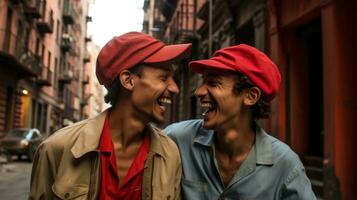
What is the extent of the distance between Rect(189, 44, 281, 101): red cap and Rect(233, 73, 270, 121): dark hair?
33 millimetres

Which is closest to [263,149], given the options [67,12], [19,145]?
[19,145]

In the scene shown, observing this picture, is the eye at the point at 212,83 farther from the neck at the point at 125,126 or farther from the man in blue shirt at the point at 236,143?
the neck at the point at 125,126

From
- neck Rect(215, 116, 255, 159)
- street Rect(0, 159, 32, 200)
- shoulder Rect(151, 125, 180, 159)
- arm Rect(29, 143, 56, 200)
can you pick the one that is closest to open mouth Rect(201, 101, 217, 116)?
neck Rect(215, 116, 255, 159)

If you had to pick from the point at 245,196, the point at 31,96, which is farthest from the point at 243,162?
the point at 31,96

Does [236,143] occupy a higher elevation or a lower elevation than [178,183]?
higher

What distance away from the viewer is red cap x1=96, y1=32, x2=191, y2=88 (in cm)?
253

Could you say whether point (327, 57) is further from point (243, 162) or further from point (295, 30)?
point (243, 162)

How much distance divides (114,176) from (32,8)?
3146cm

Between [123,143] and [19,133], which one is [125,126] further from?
[19,133]

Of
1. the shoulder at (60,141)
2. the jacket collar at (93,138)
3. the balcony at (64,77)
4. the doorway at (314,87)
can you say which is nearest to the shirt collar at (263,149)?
the jacket collar at (93,138)

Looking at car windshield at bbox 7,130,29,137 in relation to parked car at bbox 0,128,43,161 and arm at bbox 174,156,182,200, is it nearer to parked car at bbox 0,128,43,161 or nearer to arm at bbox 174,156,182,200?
parked car at bbox 0,128,43,161

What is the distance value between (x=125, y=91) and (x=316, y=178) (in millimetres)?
8085

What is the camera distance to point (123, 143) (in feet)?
8.56

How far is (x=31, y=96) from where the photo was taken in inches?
1405
